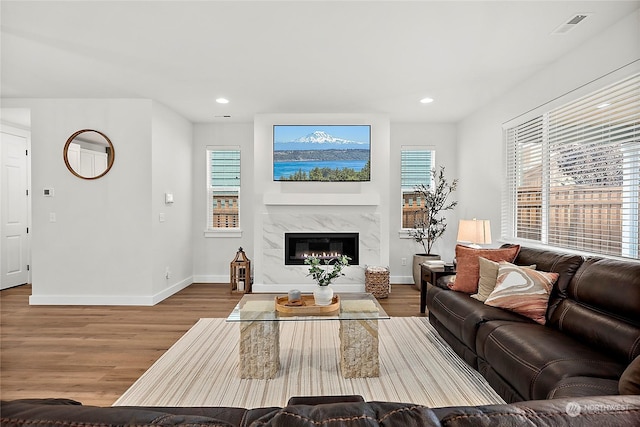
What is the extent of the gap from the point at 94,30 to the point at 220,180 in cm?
335

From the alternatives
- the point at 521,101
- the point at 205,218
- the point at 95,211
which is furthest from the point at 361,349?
the point at 205,218

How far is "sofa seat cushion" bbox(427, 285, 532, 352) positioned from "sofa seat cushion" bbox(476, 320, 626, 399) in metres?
0.14

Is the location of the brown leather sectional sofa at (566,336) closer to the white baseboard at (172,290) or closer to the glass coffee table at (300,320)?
the glass coffee table at (300,320)

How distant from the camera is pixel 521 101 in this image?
12.8 feet

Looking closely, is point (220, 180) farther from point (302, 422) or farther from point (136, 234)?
point (302, 422)

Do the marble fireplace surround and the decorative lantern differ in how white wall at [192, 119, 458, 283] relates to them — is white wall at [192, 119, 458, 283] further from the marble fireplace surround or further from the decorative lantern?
the marble fireplace surround

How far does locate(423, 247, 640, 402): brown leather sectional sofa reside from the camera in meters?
1.72

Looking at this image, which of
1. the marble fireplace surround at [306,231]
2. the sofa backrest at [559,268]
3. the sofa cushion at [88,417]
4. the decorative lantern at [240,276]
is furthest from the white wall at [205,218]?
the sofa cushion at [88,417]

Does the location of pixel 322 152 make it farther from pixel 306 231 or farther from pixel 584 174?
pixel 584 174

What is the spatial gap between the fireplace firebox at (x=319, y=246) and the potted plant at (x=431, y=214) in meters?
1.06

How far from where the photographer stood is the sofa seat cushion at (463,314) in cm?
254

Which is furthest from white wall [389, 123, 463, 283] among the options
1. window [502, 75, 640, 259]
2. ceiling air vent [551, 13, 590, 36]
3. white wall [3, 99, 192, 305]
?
white wall [3, 99, 192, 305]

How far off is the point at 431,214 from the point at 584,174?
2.68 metres

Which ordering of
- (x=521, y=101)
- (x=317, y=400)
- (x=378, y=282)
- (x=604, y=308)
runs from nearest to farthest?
(x=317, y=400) → (x=604, y=308) → (x=521, y=101) → (x=378, y=282)
